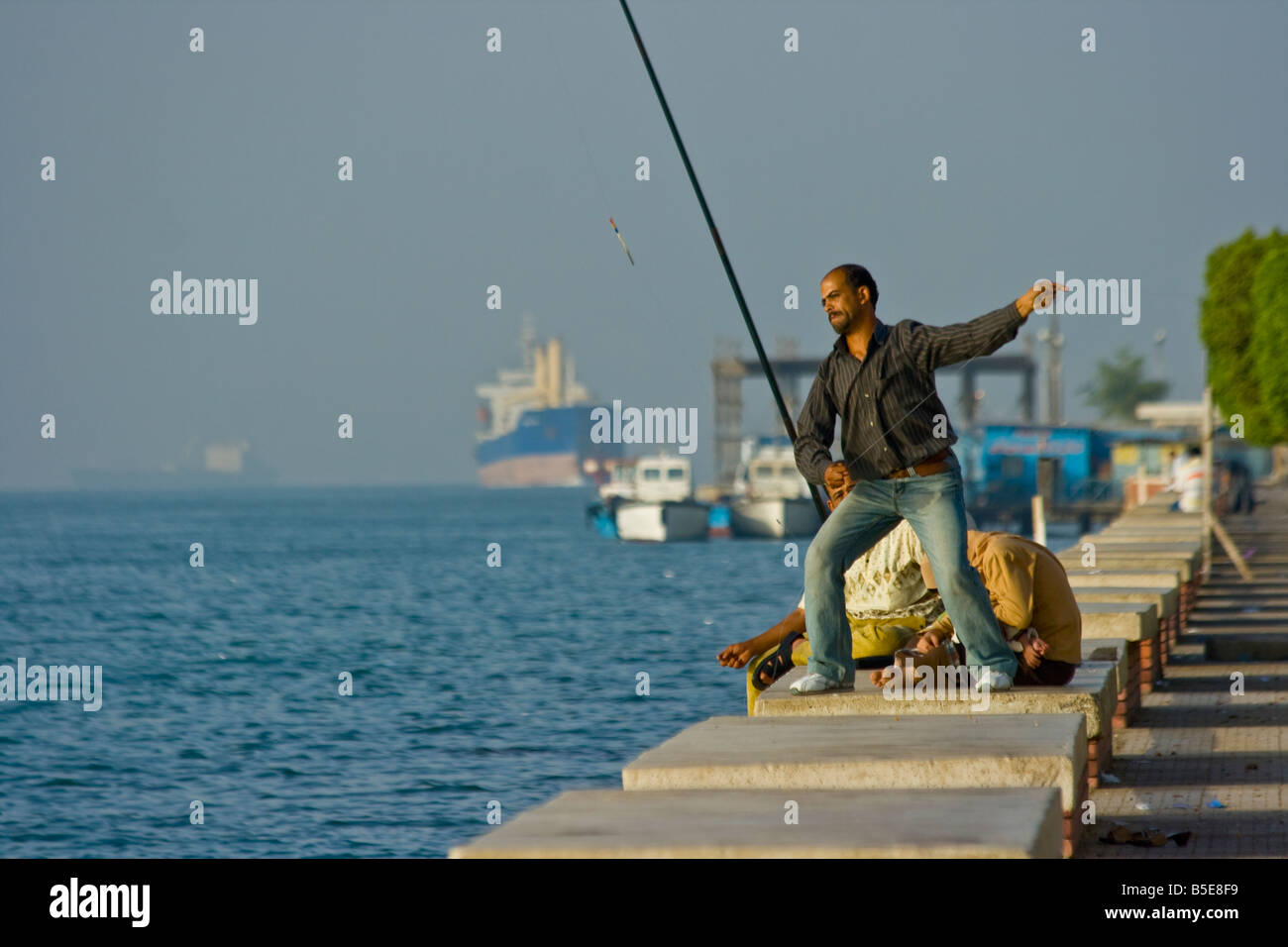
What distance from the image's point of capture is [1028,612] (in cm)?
729

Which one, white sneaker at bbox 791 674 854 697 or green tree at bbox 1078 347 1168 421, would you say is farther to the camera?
green tree at bbox 1078 347 1168 421

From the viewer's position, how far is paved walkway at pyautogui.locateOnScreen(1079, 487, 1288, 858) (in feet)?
21.4

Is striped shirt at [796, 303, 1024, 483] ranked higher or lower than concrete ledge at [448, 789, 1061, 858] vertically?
higher

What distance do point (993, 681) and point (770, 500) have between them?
72.8 metres

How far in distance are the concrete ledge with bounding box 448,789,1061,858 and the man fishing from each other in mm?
1628

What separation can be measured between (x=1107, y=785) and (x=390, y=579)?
169 feet

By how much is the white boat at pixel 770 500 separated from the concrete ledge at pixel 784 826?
6923 cm

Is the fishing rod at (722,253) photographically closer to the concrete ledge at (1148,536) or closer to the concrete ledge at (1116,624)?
the concrete ledge at (1116,624)

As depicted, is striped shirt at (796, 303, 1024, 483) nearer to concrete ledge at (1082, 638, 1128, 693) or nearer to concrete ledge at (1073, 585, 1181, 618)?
concrete ledge at (1082, 638, 1128, 693)

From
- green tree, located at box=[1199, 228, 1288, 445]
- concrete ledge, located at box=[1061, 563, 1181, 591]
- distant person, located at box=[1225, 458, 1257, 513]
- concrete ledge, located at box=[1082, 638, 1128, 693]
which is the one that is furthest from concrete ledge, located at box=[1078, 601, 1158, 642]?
distant person, located at box=[1225, 458, 1257, 513]

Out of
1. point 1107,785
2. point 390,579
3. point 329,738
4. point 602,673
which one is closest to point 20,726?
point 329,738

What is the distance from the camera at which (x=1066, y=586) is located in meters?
7.41

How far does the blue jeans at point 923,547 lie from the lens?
651cm

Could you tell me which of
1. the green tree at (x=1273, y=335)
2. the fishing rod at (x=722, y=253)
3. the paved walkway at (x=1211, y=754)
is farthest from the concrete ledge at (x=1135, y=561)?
the green tree at (x=1273, y=335)
